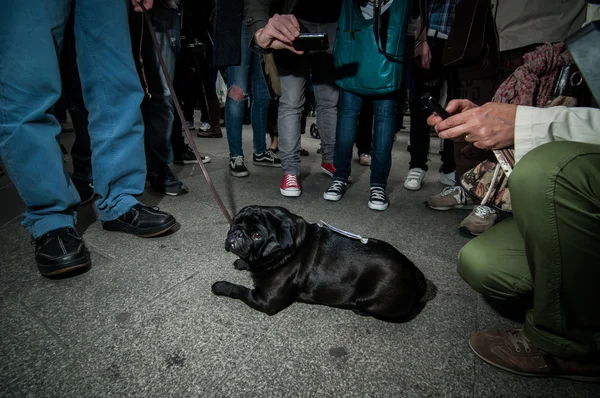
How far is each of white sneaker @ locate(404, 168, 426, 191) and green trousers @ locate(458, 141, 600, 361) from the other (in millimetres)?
2264

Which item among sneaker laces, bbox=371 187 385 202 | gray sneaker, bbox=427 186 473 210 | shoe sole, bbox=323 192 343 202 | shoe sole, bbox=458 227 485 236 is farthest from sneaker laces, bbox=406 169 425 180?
shoe sole, bbox=458 227 485 236

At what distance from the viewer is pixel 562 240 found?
2.83 feet

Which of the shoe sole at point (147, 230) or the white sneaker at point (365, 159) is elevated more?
the shoe sole at point (147, 230)

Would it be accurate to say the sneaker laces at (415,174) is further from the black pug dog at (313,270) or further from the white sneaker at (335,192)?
the black pug dog at (313,270)

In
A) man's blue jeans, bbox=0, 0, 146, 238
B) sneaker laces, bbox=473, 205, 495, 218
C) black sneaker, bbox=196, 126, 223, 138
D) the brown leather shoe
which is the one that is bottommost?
black sneaker, bbox=196, 126, 223, 138

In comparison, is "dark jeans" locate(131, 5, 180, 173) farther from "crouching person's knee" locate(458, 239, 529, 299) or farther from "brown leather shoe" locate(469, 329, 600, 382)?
"brown leather shoe" locate(469, 329, 600, 382)

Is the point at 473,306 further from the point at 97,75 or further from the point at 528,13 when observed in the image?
the point at 97,75

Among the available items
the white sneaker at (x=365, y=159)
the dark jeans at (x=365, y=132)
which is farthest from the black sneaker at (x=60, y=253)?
the dark jeans at (x=365, y=132)

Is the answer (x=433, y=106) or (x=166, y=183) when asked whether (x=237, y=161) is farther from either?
→ (x=433, y=106)

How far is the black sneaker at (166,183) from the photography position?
8.89 feet

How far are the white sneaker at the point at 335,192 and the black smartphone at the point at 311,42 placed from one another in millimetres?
1273

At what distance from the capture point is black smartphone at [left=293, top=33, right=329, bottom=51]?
1827 millimetres

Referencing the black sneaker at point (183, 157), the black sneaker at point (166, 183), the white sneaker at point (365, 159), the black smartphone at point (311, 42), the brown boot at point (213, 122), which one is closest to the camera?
the black smartphone at point (311, 42)

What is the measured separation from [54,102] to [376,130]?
7.31 ft
